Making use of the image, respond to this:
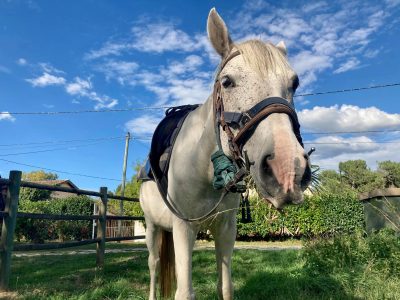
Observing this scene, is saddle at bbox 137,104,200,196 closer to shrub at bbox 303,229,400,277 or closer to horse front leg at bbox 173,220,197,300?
horse front leg at bbox 173,220,197,300

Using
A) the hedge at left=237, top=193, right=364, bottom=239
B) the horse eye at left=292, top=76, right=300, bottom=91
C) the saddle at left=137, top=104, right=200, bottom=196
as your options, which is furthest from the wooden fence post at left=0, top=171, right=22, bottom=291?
the hedge at left=237, top=193, right=364, bottom=239

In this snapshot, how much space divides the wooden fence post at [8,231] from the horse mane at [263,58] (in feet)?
14.4

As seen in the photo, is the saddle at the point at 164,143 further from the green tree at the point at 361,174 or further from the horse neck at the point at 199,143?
the green tree at the point at 361,174

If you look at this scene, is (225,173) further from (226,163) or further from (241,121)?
(241,121)

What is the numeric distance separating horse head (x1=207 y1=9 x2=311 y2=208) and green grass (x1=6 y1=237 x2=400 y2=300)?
2626mm

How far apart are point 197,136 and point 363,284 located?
9.01 ft

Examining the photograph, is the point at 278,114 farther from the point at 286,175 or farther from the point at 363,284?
the point at 363,284

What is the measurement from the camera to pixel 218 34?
85.4 inches

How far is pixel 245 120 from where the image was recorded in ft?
5.86

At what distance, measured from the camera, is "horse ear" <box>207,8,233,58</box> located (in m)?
2.11

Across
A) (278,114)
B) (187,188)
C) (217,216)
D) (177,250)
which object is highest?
(278,114)

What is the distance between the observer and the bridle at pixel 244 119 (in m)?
1.67

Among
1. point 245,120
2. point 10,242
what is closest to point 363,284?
point 245,120

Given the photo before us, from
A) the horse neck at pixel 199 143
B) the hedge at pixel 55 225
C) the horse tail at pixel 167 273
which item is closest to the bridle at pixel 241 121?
the horse neck at pixel 199 143
